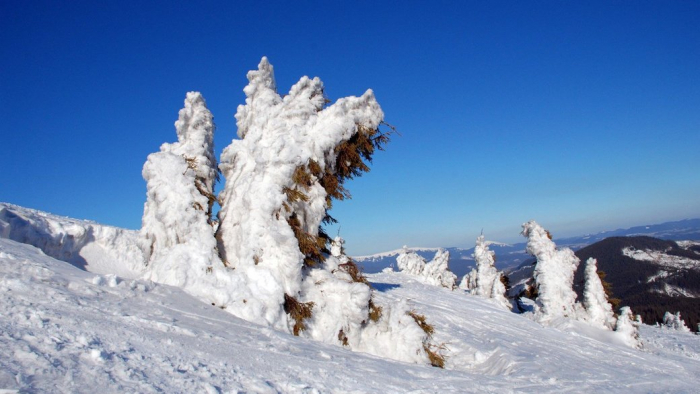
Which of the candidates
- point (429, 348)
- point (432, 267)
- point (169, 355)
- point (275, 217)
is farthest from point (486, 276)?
point (169, 355)

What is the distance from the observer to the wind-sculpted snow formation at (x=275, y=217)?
28.5 feet

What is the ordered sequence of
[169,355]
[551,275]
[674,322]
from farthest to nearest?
1. [674,322]
2. [551,275]
3. [169,355]

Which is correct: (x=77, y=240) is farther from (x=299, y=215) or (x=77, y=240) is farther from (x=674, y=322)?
(x=674, y=322)

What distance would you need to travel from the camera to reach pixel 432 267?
1965 inches

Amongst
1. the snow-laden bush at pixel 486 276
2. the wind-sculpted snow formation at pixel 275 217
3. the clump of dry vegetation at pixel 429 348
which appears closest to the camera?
the wind-sculpted snow formation at pixel 275 217

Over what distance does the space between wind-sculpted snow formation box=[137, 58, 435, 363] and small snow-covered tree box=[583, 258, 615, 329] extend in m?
19.0

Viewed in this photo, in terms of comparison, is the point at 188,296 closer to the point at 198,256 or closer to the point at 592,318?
the point at 198,256

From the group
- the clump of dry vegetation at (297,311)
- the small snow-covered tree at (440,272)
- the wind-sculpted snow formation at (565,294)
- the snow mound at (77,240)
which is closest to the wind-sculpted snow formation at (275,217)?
the clump of dry vegetation at (297,311)

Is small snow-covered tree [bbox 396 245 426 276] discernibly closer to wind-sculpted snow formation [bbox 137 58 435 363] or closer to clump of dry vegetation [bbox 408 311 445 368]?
wind-sculpted snow formation [bbox 137 58 435 363]

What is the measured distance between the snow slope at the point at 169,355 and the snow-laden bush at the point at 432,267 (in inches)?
1466

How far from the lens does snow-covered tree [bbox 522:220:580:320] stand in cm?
2430

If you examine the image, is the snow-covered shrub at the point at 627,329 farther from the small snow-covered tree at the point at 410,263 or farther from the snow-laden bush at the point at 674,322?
the snow-laden bush at the point at 674,322

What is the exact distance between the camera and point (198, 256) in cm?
891

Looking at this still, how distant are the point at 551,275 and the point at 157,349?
989 inches
